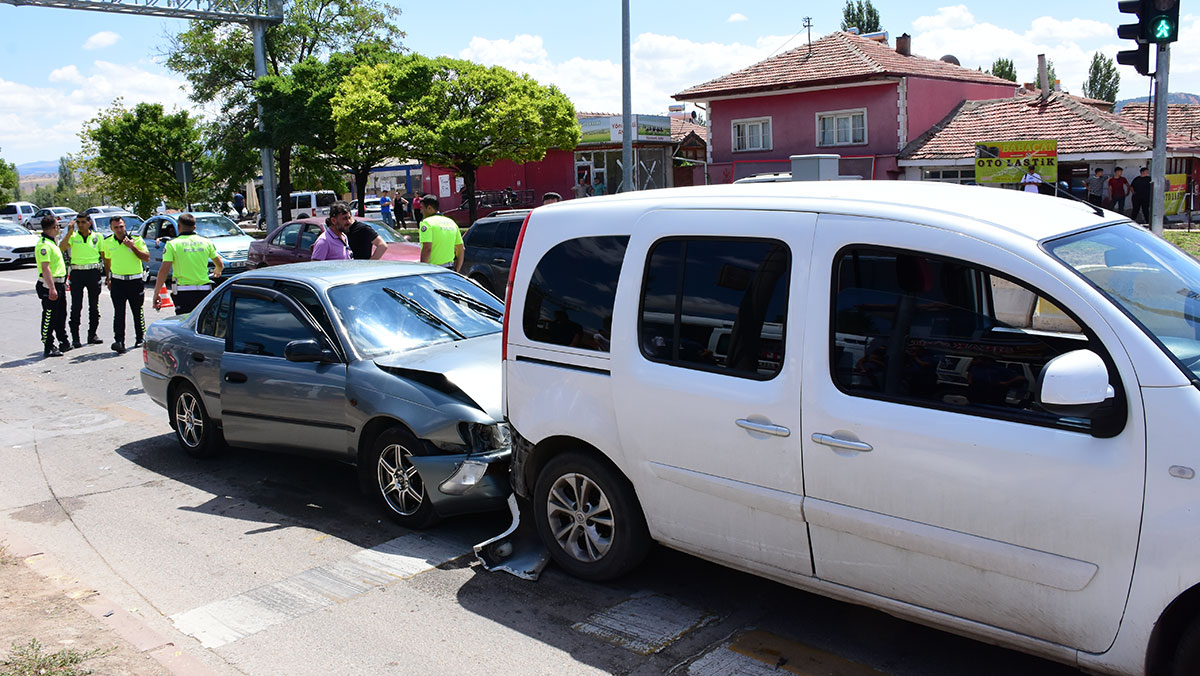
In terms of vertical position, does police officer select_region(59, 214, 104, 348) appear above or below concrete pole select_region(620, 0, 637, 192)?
below

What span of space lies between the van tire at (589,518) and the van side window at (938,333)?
4.52ft

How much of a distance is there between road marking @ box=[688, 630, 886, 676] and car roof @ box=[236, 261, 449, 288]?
3910mm

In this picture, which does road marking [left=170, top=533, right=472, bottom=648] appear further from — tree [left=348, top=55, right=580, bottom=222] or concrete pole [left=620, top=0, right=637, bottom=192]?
tree [left=348, top=55, right=580, bottom=222]

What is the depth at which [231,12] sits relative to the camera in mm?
30906

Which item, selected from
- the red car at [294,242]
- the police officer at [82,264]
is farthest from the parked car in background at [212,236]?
the police officer at [82,264]

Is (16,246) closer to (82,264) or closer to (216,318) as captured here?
(82,264)

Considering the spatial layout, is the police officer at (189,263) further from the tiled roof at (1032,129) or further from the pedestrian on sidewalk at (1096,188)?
the tiled roof at (1032,129)

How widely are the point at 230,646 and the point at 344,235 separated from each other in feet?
21.8

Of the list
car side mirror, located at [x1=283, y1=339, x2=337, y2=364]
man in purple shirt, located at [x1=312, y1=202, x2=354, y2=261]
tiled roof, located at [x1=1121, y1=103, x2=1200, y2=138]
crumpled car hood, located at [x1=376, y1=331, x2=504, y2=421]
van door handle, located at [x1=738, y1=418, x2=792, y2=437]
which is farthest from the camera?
tiled roof, located at [x1=1121, y1=103, x2=1200, y2=138]

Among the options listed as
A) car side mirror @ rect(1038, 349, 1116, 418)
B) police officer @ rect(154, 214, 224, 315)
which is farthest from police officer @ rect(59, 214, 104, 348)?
car side mirror @ rect(1038, 349, 1116, 418)

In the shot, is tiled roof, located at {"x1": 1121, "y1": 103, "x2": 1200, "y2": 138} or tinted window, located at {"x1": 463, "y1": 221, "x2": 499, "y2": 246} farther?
tiled roof, located at {"x1": 1121, "y1": 103, "x2": 1200, "y2": 138}

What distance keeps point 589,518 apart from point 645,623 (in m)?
0.61

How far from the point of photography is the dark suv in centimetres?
1527

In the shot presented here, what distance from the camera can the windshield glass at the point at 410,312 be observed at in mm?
6531
